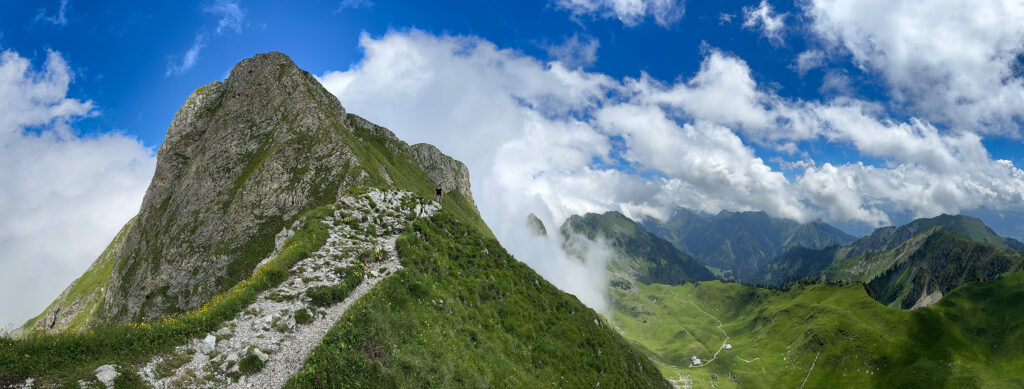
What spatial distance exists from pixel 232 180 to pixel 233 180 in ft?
1.04

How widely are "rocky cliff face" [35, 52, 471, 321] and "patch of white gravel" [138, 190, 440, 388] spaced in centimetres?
5344

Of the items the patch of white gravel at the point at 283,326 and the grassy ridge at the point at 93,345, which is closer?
the grassy ridge at the point at 93,345

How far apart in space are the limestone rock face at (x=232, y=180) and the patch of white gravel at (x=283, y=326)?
54.3m

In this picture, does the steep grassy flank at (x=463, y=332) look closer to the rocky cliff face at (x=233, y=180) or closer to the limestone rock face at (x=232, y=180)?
the rocky cliff face at (x=233, y=180)

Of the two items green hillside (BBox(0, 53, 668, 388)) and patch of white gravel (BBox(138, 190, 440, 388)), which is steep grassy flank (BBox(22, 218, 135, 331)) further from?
patch of white gravel (BBox(138, 190, 440, 388))

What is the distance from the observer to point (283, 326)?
63.4 feet

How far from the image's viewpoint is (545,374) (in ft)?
93.1

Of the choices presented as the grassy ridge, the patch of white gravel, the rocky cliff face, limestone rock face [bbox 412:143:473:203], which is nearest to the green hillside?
the grassy ridge

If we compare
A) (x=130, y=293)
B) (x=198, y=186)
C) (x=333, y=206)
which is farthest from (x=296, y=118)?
(x=333, y=206)

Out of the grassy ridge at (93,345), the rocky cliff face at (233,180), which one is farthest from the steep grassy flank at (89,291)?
the grassy ridge at (93,345)

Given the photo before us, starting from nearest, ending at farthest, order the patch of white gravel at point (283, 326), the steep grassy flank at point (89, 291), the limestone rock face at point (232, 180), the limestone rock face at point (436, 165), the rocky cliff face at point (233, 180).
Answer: the patch of white gravel at point (283, 326)
the limestone rock face at point (232, 180)
the rocky cliff face at point (233, 180)
the steep grassy flank at point (89, 291)
the limestone rock face at point (436, 165)

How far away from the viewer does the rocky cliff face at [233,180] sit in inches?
3199

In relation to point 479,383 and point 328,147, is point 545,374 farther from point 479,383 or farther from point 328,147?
point 328,147

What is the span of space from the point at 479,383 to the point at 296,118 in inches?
4351
